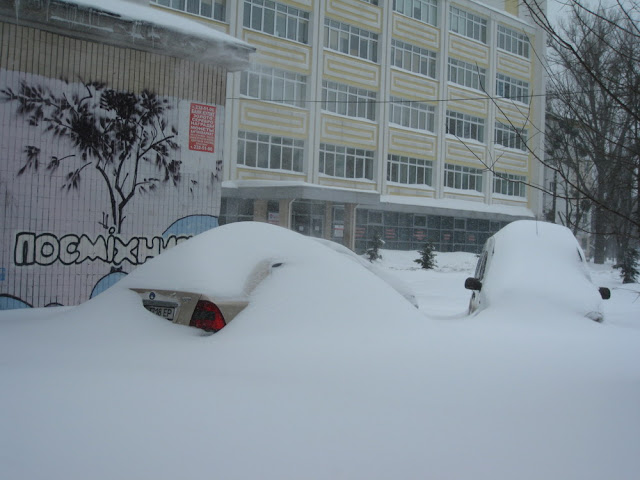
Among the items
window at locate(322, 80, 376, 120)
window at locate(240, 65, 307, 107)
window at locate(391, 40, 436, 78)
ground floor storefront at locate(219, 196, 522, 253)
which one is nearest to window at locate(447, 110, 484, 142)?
window at locate(391, 40, 436, 78)

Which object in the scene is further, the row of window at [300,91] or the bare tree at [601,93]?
the row of window at [300,91]

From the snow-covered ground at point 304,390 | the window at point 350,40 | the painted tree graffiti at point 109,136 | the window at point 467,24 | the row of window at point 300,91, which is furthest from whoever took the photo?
the window at point 467,24

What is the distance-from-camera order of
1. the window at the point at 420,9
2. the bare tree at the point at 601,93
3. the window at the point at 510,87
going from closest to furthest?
1. the bare tree at the point at 601,93
2. the window at the point at 420,9
3. the window at the point at 510,87

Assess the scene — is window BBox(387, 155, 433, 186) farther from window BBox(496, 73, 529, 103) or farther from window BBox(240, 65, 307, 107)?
window BBox(496, 73, 529, 103)

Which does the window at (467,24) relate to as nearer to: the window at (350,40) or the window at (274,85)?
the window at (350,40)

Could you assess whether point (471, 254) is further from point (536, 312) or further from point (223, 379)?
point (223, 379)

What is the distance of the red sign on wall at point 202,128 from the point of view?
1092cm

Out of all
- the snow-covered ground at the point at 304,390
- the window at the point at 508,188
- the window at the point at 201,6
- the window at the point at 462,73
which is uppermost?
the window at the point at 462,73

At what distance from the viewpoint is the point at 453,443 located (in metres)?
2.96

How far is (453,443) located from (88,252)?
8.16m

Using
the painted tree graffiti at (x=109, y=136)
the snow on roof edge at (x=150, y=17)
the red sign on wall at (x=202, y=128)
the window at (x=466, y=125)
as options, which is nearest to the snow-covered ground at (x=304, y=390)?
the painted tree graffiti at (x=109, y=136)

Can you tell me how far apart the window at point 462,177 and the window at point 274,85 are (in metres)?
11.1

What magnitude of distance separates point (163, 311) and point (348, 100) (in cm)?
2683

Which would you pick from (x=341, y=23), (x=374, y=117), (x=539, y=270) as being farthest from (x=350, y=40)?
(x=539, y=270)
